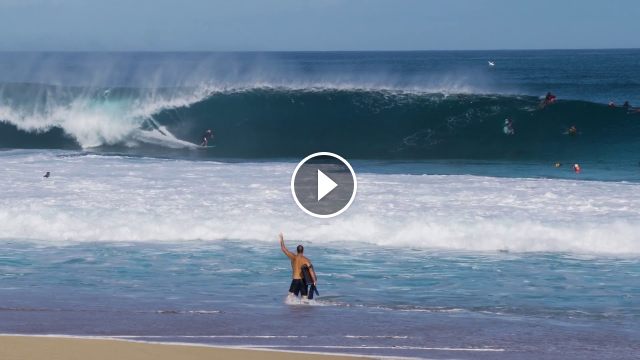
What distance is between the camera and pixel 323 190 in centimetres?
1511

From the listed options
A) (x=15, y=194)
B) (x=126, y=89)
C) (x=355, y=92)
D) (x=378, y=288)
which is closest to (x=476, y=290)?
(x=378, y=288)

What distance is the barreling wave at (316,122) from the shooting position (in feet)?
81.1

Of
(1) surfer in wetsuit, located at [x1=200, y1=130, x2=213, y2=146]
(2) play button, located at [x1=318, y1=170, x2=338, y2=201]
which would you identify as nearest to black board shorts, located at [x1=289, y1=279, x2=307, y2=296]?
(2) play button, located at [x1=318, y1=170, x2=338, y2=201]

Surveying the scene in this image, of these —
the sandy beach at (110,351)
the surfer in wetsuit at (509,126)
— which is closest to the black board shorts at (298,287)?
the sandy beach at (110,351)

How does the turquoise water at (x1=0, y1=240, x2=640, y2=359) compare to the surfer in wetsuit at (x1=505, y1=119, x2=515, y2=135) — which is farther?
the surfer in wetsuit at (x1=505, y1=119, x2=515, y2=135)

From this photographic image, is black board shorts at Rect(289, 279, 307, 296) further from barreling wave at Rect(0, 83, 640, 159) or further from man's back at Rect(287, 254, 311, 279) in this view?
barreling wave at Rect(0, 83, 640, 159)

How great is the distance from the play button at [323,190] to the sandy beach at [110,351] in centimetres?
588

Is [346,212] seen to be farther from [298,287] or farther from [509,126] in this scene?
[509,126]

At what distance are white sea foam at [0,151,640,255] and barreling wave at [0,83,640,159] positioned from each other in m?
8.05

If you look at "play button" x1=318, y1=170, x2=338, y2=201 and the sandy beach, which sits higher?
"play button" x1=318, y1=170, x2=338, y2=201

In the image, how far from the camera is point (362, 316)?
8.71 meters

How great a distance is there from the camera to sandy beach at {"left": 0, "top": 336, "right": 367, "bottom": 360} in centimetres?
704

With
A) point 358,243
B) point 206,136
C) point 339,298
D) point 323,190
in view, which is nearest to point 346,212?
point 358,243

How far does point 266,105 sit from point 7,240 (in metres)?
16.2
